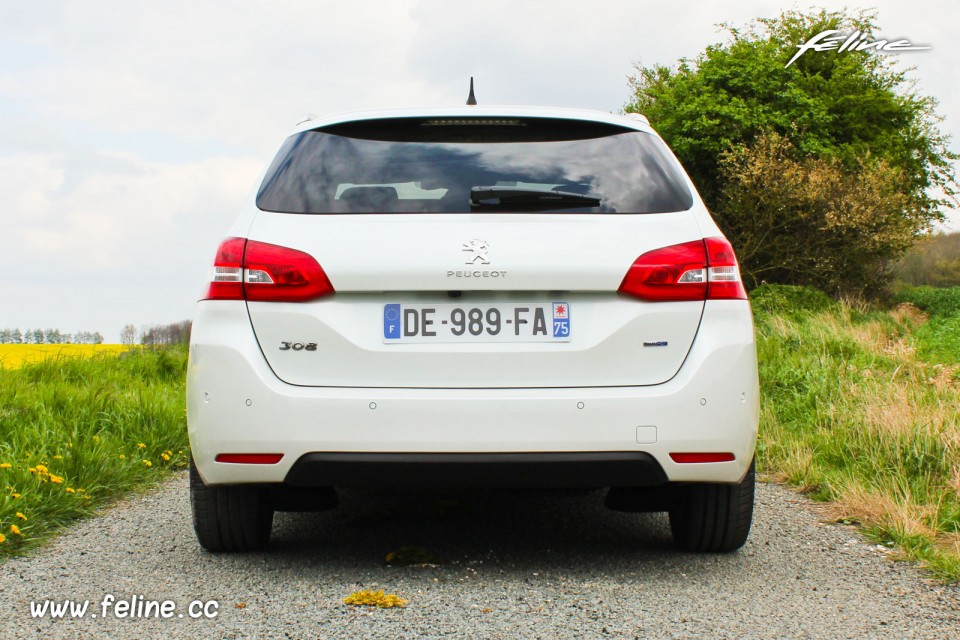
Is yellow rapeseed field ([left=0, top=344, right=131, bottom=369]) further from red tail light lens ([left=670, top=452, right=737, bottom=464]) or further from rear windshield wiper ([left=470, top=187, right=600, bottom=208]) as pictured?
red tail light lens ([left=670, top=452, right=737, bottom=464])

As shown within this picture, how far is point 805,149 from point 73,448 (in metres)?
25.1

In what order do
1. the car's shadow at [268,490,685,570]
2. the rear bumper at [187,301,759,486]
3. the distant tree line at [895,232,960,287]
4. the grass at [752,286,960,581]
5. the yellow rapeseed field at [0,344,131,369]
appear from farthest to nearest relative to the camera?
the distant tree line at [895,232,960,287]
the yellow rapeseed field at [0,344,131,369]
the grass at [752,286,960,581]
the car's shadow at [268,490,685,570]
the rear bumper at [187,301,759,486]

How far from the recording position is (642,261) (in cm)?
334

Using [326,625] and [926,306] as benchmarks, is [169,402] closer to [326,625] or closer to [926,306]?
[326,625]

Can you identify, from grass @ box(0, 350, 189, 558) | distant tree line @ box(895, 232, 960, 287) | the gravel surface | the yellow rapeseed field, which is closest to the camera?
the gravel surface

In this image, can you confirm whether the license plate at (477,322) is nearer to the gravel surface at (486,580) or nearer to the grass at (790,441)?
the gravel surface at (486,580)

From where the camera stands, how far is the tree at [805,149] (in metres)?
23.6

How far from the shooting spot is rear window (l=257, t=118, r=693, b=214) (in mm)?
3479

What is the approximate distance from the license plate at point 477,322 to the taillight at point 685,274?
0.27 metres

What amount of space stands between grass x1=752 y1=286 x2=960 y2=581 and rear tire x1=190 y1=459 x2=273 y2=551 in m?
2.64

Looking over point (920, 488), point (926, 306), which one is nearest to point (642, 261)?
point (920, 488)

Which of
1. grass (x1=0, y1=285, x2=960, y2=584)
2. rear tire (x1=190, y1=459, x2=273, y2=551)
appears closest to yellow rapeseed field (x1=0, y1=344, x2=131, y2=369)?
grass (x1=0, y1=285, x2=960, y2=584)

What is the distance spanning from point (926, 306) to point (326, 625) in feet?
91.2

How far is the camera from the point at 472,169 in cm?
357
